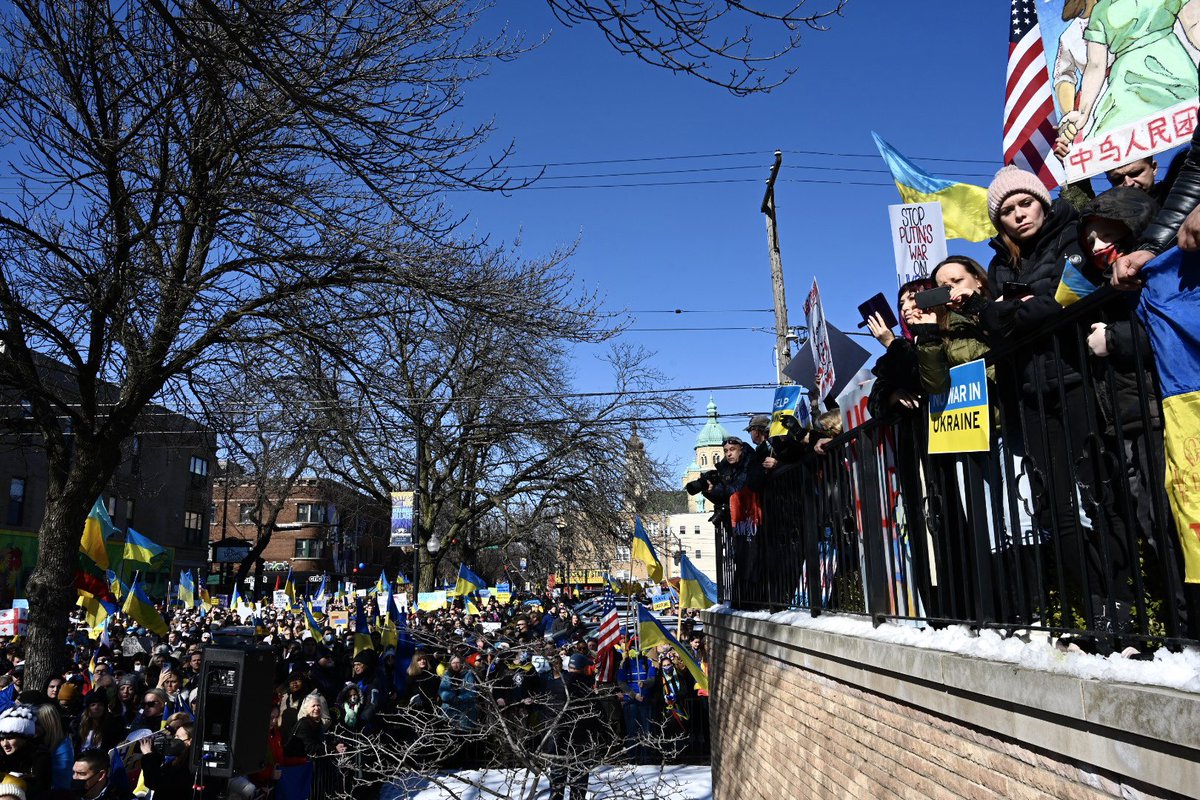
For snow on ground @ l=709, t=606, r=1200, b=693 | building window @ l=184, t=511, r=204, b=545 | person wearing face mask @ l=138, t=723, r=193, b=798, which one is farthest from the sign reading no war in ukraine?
building window @ l=184, t=511, r=204, b=545

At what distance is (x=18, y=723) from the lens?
6.73 meters

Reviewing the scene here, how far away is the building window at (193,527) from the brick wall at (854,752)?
188ft

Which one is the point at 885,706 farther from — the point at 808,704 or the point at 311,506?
the point at 311,506

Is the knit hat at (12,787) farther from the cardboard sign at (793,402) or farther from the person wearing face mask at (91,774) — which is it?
the cardboard sign at (793,402)

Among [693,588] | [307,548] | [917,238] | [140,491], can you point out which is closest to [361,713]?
[140,491]

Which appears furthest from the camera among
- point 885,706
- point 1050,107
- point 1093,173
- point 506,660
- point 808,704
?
point 506,660

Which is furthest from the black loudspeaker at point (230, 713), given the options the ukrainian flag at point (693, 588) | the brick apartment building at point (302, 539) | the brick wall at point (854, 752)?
the brick apartment building at point (302, 539)

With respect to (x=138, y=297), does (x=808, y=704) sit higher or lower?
lower

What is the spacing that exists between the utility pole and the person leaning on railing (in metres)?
12.7

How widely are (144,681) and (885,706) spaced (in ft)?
36.5

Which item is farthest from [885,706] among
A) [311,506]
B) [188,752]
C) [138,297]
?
[311,506]

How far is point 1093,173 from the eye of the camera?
141 inches

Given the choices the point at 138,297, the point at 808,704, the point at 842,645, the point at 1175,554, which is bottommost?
the point at 808,704

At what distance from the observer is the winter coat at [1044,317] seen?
303cm
